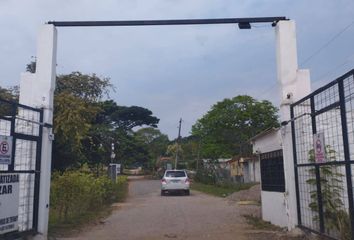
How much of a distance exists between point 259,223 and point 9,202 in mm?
7333

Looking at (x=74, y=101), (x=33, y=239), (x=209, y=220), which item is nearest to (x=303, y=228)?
(x=209, y=220)

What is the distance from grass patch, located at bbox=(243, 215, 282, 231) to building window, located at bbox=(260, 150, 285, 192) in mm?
945

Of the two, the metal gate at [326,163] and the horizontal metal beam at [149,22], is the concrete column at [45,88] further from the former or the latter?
the metal gate at [326,163]

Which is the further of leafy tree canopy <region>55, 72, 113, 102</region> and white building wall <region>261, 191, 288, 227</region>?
leafy tree canopy <region>55, 72, 113, 102</region>

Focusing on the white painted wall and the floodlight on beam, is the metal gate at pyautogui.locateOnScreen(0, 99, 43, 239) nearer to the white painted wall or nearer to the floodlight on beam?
the floodlight on beam

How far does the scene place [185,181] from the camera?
3114 centimetres

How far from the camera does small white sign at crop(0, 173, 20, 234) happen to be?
9.01 meters

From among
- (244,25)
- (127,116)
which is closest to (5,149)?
(244,25)

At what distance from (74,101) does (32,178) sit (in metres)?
12.5

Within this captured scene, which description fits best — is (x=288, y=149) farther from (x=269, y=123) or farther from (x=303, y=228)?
(x=269, y=123)

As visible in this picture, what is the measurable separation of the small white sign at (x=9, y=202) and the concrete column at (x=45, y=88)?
58.4 inches

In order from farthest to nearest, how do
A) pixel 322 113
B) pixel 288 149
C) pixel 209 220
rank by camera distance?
pixel 209 220, pixel 288 149, pixel 322 113

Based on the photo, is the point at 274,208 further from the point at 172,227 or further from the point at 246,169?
the point at 246,169

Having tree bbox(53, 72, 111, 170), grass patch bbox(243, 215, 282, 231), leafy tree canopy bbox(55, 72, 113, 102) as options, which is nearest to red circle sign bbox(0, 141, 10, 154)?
grass patch bbox(243, 215, 282, 231)
